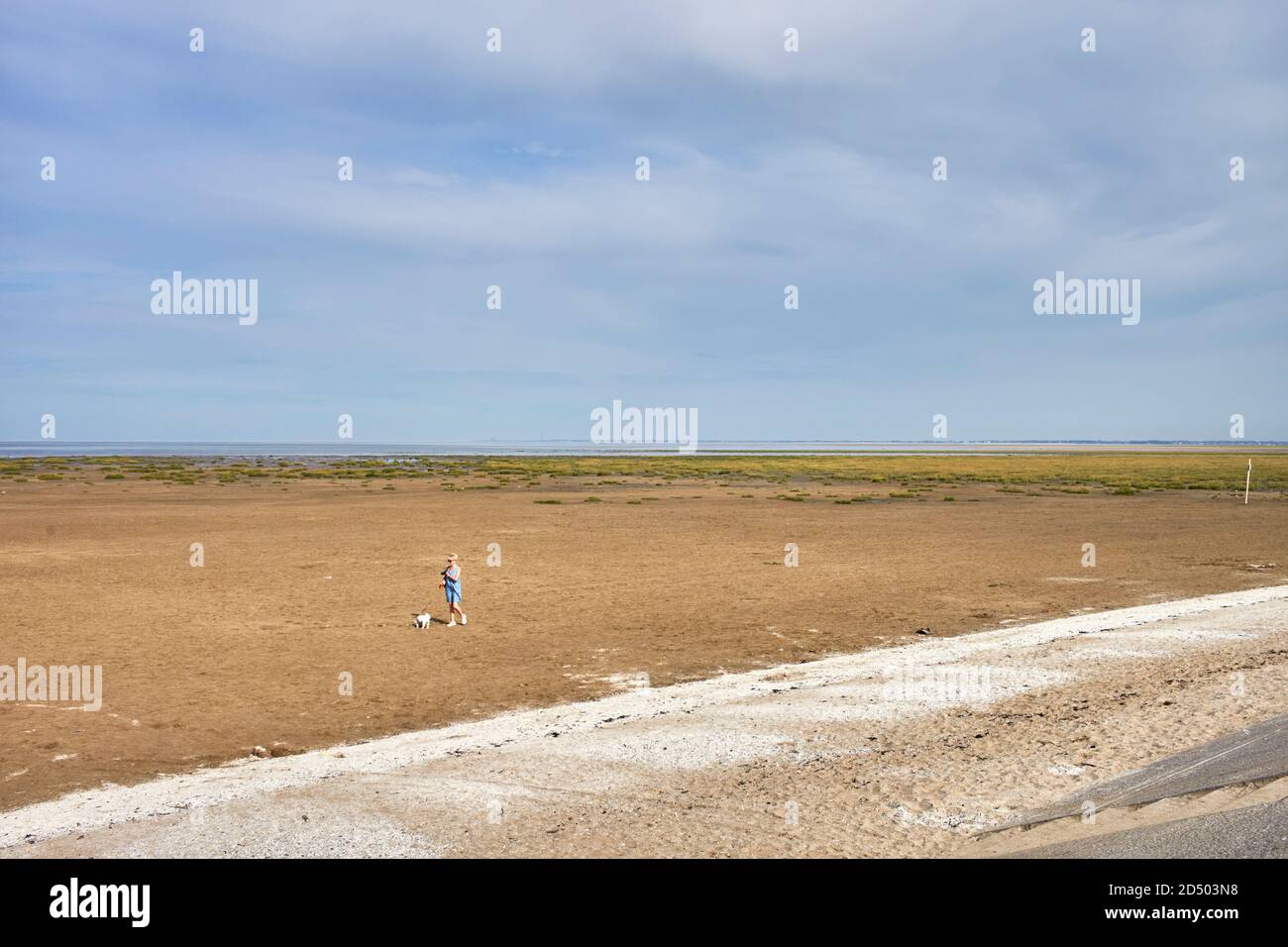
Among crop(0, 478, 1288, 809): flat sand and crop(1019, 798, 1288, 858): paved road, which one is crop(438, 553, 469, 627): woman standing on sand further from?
crop(1019, 798, 1288, 858): paved road

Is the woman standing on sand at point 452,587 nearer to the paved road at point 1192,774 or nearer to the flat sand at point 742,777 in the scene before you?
the flat sand at point 742,777

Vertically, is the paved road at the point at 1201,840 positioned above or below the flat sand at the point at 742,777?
above

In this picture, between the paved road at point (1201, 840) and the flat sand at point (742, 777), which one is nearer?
the paved road at point (1201, 840)

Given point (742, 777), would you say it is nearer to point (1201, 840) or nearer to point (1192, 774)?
point (1201, 840)

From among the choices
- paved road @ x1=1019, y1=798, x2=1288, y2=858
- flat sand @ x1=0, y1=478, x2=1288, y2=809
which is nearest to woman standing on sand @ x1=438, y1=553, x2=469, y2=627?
flat sand @ x1=0, y1=478, x2=1288, y2=809

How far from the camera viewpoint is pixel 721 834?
8.24 m

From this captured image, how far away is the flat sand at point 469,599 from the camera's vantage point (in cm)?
1299

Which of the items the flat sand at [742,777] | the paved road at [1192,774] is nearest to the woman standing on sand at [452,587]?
the flat sand at [742,777]

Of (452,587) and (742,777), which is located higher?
(452,587)

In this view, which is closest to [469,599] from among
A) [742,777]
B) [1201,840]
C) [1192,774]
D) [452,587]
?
[452,587]

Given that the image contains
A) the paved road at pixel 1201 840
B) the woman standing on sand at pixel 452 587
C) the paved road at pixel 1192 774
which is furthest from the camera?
the woman standing on sand at pixel 452 587

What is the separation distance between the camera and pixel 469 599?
22.2 meters

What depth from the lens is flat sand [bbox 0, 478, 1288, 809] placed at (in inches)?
Result: 512
